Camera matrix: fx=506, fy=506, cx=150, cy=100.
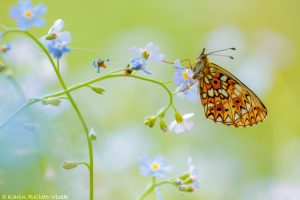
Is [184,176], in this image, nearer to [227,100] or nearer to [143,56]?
[143,56]

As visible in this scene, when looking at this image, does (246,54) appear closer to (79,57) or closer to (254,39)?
(254,39)

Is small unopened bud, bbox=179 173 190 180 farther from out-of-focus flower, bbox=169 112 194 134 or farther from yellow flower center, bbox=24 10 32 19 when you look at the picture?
yellow flower center, bbox=24 10 32 19

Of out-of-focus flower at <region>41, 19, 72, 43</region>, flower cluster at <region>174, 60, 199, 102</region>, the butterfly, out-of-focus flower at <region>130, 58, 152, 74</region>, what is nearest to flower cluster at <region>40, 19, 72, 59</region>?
out-of-focus flower at <region>41, 19, 72, 43</region>

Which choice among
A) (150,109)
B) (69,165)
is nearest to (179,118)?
(69,165)

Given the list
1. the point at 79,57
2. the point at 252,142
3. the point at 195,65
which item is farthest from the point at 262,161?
the point at 79,57

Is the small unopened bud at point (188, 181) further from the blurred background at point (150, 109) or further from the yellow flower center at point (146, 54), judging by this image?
the yellow flower center at point (146, 54)

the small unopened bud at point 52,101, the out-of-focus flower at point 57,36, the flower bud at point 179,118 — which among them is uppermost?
the out-of-focus flower at point 57,36

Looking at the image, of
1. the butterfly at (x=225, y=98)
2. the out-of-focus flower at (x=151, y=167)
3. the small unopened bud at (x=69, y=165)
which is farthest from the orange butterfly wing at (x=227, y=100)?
the small unopened bud at (x=69, y=165)
